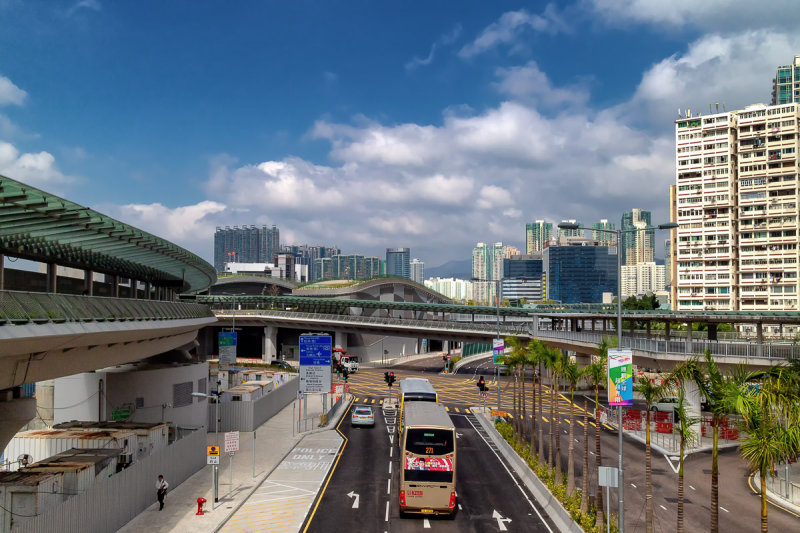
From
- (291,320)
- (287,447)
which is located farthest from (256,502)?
(291,320)

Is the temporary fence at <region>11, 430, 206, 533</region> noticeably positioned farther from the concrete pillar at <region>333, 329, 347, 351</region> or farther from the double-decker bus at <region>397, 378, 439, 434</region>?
the concrete pillar at <region>333, 329, 347, 351</region>

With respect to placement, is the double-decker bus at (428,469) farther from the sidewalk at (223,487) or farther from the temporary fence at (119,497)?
the temporary fence at (119,497)

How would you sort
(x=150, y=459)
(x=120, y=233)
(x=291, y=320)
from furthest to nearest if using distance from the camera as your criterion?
1. (x=291, y=320)
2. (x=150, y=459)
3. (x=120, y=233)

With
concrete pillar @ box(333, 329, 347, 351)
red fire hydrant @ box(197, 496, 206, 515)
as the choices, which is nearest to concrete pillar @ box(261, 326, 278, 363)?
concrete pillar @ box(333, 329, 347, 351)

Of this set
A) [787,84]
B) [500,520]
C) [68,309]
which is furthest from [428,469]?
[787,84]

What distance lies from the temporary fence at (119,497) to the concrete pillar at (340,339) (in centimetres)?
7082

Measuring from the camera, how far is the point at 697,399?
47406 mm

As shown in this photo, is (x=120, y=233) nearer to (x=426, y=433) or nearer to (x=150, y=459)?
(x=150, y=459)

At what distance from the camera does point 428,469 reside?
84.1 ft

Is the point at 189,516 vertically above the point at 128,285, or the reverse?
the point at 128,285

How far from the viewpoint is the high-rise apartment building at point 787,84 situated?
172m

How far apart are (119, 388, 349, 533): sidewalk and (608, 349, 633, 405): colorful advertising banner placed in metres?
14.4

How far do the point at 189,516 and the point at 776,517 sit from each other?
1067 inches

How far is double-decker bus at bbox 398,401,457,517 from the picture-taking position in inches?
1006
